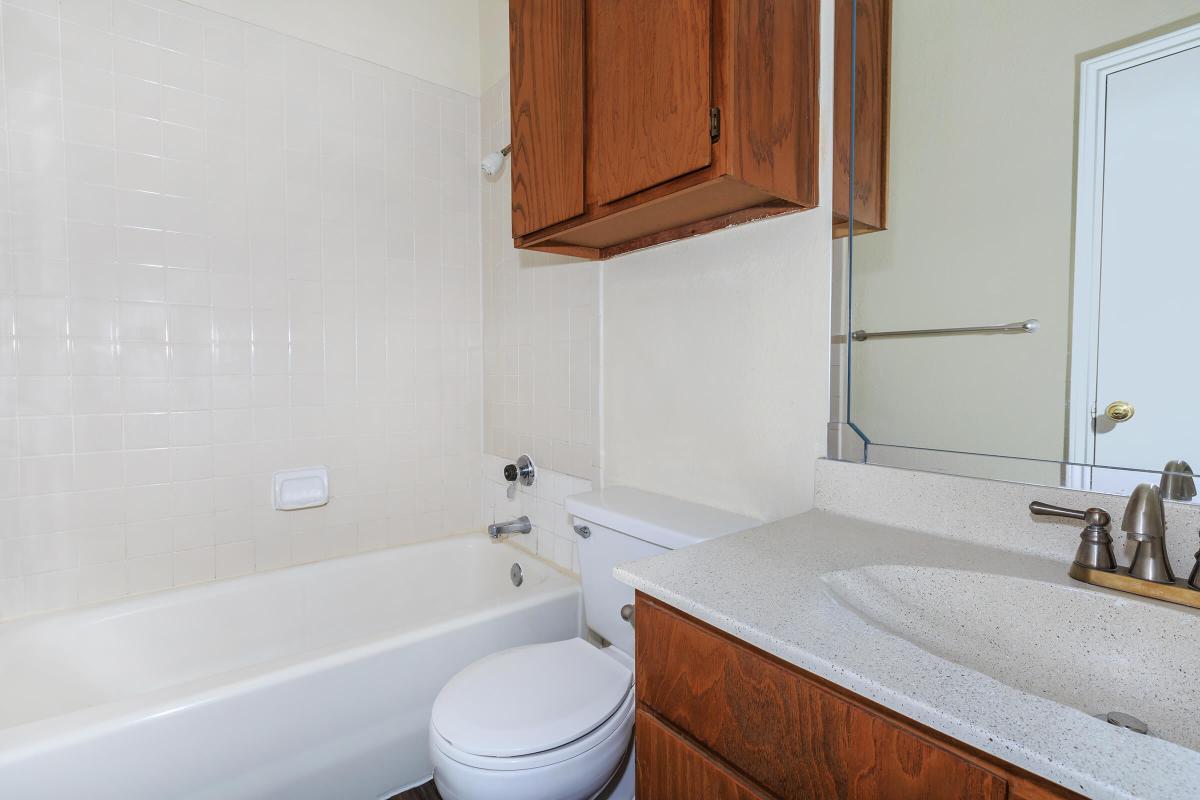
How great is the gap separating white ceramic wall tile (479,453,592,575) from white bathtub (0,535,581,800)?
0.07 meters

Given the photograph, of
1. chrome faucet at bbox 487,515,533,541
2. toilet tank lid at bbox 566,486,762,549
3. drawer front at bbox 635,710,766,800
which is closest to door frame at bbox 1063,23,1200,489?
toilet tank lid at bbox 566,486,762,549

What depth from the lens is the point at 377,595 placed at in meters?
1.98

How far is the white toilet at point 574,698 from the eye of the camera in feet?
3.20

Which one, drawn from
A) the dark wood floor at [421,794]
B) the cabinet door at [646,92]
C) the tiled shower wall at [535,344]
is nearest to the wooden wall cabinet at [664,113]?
the cabinet door at [646,92]

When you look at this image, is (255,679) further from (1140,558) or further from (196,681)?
(1140,558)

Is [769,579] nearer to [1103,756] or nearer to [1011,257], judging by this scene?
[1103,756]

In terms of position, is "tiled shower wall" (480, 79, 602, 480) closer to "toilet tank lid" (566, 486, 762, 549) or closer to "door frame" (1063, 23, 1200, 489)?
"toilet tank lid" (566, 486, 762, 549)

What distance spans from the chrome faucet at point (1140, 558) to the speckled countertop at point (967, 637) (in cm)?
3

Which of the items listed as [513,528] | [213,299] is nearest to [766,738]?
[513,528]

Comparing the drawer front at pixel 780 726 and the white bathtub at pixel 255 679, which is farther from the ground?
the drawer front at pixel 780 726

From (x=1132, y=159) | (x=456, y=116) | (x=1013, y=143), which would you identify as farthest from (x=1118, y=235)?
(x=456, y=116)

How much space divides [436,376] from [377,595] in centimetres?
86

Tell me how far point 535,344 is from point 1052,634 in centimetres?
160

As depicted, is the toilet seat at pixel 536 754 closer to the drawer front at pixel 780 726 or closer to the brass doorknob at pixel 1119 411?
the drawer front at pixel 780 726
